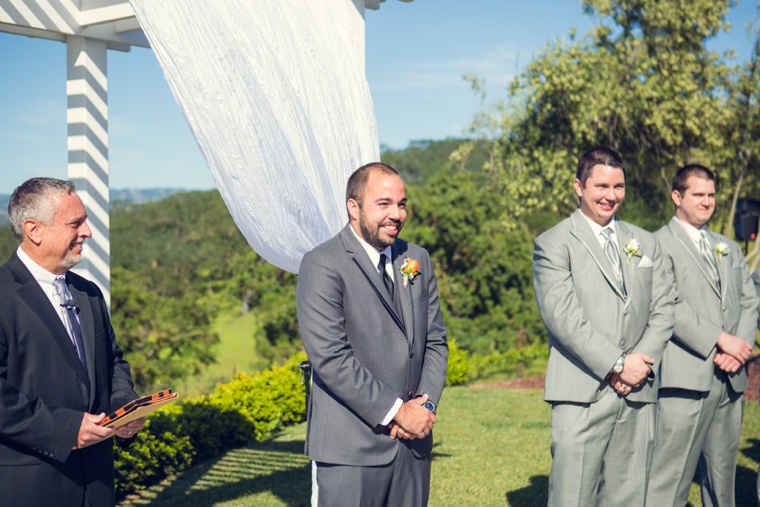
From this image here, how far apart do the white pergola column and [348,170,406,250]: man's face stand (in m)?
2.87

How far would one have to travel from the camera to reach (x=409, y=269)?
334 cm

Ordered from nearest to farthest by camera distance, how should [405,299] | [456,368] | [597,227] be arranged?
1. [405,299]
2. [597,227]
3. [456,368]

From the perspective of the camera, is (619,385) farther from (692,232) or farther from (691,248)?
(692,232)

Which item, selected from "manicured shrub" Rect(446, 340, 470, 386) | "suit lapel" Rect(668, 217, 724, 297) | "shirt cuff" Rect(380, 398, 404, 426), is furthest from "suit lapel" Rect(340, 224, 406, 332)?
"manicured shrub" Rect(446, 340, 470, 386)

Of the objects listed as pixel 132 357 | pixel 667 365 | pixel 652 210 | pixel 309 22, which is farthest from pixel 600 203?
pixel 132 357

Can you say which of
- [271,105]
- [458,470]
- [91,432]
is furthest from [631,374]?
[458,470]

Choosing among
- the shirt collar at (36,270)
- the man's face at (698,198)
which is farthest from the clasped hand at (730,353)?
the shirt collar at (36,270)

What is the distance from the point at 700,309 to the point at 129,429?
3367 mm

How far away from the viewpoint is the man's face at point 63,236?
287 cm

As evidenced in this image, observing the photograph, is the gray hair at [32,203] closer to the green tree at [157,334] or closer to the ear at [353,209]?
the ear at [353,209]

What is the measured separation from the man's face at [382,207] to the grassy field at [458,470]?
3070 millimetres

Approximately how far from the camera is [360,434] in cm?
320

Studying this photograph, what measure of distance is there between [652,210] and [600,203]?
44.7ft

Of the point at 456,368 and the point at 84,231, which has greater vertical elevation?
the point at 84,231
